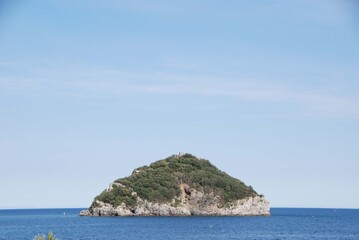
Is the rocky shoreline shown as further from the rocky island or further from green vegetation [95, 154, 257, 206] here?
green vegetation [95, 154, 257, 206]

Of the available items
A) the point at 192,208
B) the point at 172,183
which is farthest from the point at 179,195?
the point at 192,208

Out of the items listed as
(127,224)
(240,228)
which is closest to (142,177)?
(127,224)

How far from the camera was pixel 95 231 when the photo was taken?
4646 inches

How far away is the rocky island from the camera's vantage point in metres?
171

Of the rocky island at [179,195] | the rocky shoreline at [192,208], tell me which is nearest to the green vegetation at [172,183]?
the rocky island at [179,195]

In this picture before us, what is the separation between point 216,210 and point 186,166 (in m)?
18.5

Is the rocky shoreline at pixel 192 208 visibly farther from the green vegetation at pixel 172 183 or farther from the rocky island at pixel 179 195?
the green vegetation at pixel 172 183

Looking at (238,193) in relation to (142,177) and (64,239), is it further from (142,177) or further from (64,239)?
(64,239)

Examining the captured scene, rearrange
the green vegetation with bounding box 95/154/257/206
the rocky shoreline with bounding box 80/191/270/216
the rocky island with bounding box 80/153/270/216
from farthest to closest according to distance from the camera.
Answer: the rocky shoreline with bounding box 80/191/270/216, the rocky island with bounding box 80/153/270/216, the green vegetation with bounding box 95/154/257/206

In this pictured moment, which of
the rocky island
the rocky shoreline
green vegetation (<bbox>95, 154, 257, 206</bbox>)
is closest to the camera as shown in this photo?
green vegetation (<bbox>95, 154, 257, 206</bbox>)

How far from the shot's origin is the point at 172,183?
580ft

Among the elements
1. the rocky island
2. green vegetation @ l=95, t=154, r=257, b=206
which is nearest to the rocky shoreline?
the rocky island

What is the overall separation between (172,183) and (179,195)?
4.01 m

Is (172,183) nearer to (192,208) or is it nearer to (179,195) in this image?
(179,195)
